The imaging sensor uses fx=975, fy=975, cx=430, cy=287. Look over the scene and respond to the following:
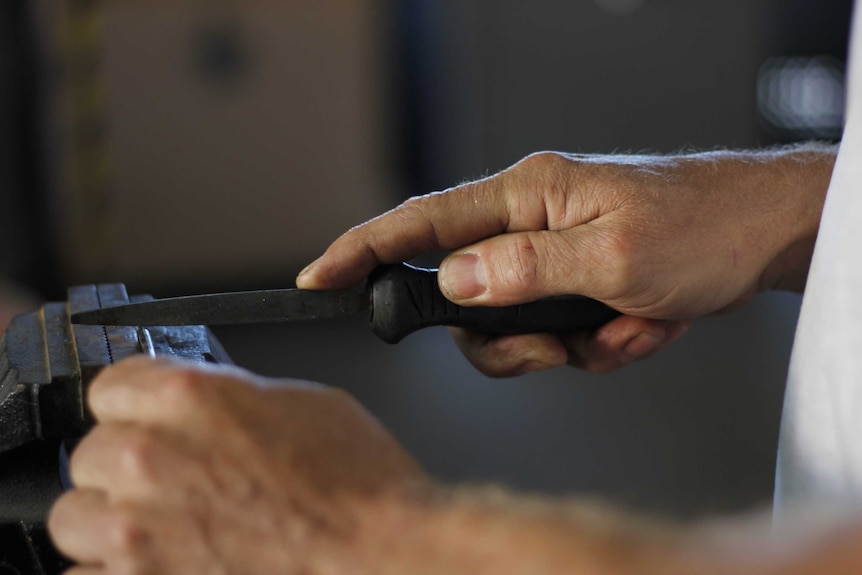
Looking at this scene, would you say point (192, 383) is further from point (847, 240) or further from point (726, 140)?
point (726, 140)

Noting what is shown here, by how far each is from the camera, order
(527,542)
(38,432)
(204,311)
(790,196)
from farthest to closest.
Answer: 1. (790,196)
2. (204,311)
3. (38,432)
4. (527,542)

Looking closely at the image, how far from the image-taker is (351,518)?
22.4 inches

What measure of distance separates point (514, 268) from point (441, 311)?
0.08 m

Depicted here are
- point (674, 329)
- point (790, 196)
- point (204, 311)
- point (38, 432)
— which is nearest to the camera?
point (38, 432)

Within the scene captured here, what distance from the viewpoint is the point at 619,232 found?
0.96 m

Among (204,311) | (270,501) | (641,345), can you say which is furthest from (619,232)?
(270,501)

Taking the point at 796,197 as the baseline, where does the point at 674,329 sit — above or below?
below

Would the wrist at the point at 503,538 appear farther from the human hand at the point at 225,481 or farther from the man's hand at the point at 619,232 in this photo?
the man's hand at the point at 619,232

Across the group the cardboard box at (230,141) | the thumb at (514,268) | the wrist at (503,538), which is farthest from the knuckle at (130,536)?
the cardboard box at (230,141)

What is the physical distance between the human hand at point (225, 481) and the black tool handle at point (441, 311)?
0.30 metres

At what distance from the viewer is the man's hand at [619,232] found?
94cm

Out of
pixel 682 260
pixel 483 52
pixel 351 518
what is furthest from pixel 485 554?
pixel 483 52

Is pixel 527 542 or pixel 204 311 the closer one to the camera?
pixel 527 542

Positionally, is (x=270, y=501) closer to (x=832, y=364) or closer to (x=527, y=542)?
(x=527, y=542)
